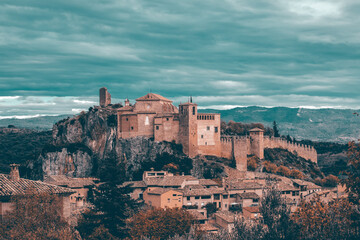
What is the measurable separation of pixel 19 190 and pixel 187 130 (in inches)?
2335

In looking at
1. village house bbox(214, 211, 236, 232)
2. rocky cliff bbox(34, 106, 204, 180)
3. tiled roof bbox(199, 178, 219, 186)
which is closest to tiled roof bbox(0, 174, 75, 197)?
village house bbox(214, 211, 236, 232)

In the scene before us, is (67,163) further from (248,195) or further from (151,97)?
(248,195)

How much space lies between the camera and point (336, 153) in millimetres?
172125

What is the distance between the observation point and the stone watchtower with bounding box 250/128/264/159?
110438 mm

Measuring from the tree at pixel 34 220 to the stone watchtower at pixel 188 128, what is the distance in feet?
190

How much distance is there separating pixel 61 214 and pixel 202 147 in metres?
59.2

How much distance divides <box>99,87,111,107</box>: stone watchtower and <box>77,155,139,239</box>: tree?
7230 cm

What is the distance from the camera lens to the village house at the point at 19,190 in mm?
44812

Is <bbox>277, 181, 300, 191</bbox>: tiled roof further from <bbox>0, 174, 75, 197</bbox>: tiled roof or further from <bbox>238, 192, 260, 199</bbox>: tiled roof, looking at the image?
<bbox>0, 174, 75, 197</bbox>: tiled roof

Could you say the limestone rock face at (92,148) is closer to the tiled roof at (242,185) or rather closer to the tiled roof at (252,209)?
the tiled roof at (242,185)

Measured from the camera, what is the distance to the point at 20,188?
46.9 meters

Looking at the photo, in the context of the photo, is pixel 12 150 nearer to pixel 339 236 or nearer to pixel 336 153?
pixel 336 153

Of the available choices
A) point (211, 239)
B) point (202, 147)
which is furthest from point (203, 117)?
point (211, 239)

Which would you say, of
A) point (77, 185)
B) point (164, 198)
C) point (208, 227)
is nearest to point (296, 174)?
point (164, 198)
